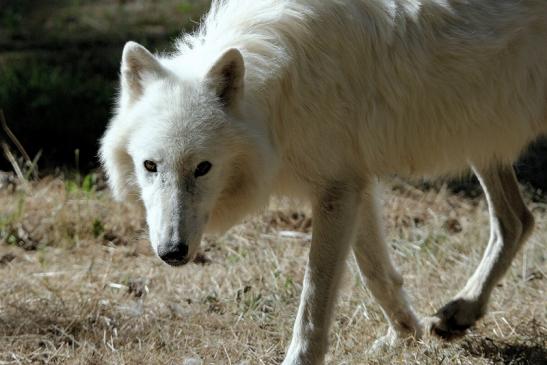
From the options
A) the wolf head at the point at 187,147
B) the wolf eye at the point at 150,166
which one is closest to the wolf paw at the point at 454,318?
the wolf head at the point at 187,147

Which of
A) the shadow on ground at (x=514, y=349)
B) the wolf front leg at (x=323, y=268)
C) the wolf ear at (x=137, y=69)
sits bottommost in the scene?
the shadow on ground at (x=514, y=349)

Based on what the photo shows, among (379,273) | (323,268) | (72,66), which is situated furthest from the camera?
(72,66)

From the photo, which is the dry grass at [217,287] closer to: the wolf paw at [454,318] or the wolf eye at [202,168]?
the wolf paw at [454,318]

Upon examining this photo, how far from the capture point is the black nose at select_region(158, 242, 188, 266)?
4.01 metres

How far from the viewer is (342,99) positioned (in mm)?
4484

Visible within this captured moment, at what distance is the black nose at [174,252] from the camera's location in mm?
4012

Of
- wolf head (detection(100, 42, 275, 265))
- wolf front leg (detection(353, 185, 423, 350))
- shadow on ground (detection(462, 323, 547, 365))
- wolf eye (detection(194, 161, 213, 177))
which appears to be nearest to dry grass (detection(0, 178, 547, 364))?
shadow on ground (detection(462, 323, 547, 365))

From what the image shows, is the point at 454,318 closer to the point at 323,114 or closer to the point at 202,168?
the point at 323,114

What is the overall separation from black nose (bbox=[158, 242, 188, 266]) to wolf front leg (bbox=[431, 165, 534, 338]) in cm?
177

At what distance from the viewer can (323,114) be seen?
443 cm

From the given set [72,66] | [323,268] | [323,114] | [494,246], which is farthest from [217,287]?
[72,66]

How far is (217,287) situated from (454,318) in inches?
56.3

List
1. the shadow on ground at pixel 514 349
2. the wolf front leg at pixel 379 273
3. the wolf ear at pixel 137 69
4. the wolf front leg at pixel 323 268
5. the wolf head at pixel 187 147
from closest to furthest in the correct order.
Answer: the wolf head at pixel 187 147
the wolf ear at pixel 137 69
the wolf front leg at pixel 323 268
the shadow on ground at pixel 514 349
the wolf front leg at pixel 379 273

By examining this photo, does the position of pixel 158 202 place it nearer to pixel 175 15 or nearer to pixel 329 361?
pixel 329 361
